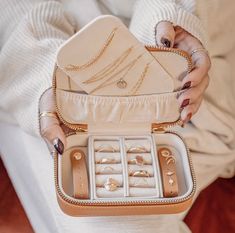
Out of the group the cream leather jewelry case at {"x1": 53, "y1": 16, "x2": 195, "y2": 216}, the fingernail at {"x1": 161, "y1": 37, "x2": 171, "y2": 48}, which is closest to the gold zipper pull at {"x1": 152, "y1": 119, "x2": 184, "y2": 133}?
the cream leather jewelry case at {"x1": 53, "y1": 16, "x2": 195, "y2": 216}

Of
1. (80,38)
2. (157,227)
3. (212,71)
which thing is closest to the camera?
(80,38)

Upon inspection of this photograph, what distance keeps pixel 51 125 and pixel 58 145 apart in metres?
0.04

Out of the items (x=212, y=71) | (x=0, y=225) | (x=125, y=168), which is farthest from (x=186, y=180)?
(x=0, y=225)

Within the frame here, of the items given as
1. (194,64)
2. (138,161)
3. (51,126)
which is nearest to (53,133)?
(51,126)

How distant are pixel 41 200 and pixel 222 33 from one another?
379 millimetres

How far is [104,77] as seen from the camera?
0.63 meters

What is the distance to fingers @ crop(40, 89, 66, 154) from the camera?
638 mm

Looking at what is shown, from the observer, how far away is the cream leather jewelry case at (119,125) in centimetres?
59

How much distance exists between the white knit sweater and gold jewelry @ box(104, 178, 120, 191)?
15cm

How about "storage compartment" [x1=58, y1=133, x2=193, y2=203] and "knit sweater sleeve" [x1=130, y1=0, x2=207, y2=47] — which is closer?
"storage compartment" [x1=58, y1=133, x2=193, y2=203]

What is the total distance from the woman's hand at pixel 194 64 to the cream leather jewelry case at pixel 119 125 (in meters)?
0.01


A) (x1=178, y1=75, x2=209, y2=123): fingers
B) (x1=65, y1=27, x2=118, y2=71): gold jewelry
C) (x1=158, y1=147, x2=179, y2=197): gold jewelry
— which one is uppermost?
(x1=65, y1=27, x2=118, y2=71): gold jewelry

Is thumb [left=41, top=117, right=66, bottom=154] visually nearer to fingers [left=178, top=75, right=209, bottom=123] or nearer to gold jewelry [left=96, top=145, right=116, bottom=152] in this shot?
gold jewelry [left=96, top=145, right=116, bottom=152]

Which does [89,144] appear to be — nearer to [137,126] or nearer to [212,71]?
[137,126]
